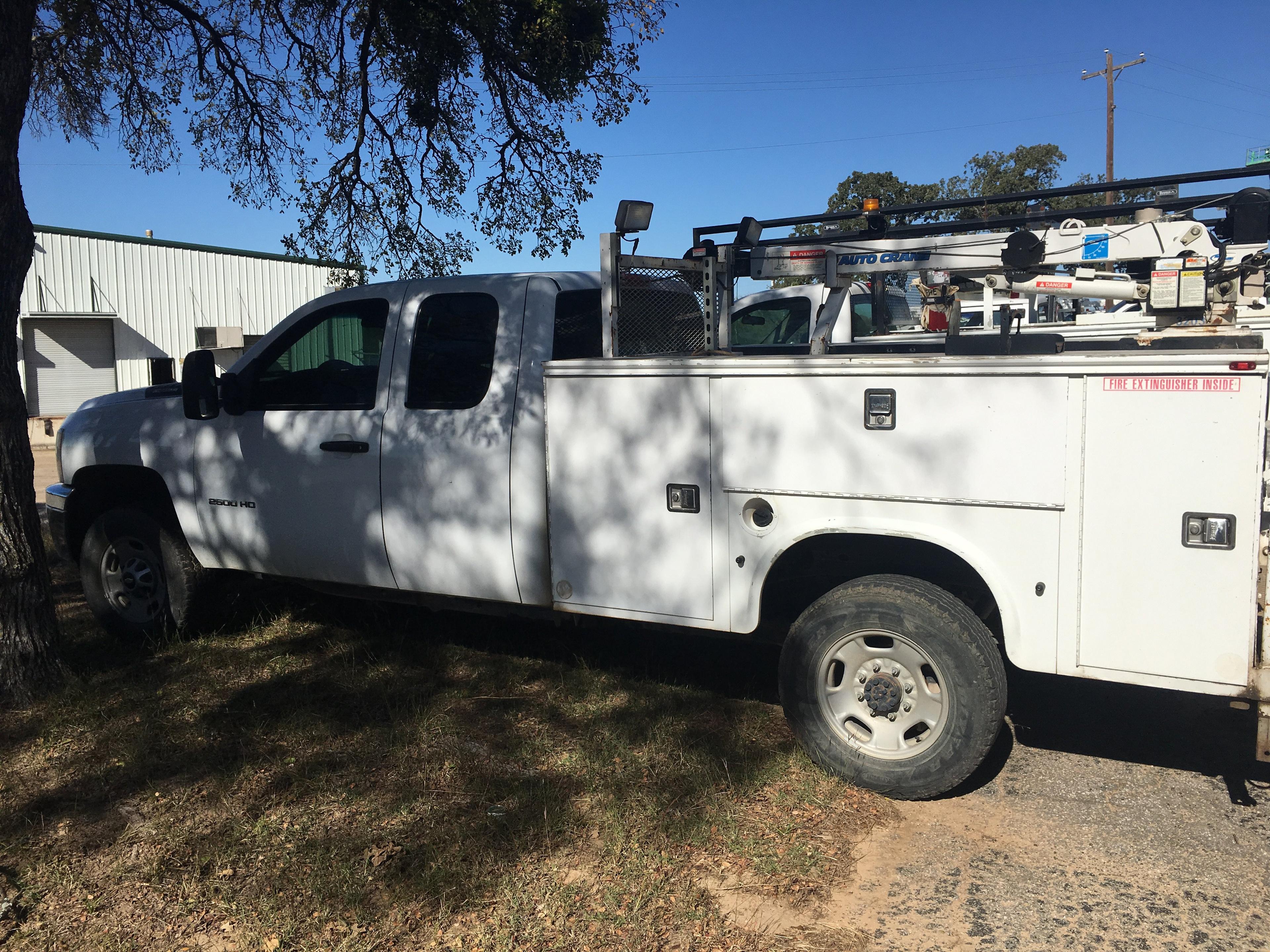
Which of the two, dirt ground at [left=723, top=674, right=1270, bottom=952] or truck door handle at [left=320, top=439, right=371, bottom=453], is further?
truck door handle at [left=320, top=439, right=371, bottom=453]

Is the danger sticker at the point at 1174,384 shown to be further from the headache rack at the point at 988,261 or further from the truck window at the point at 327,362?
the truck window at the point at 327,362

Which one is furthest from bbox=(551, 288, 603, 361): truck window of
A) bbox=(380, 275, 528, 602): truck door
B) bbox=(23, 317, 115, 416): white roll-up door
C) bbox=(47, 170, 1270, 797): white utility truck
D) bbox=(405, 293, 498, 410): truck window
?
bbox=(23, 317, 115, 416): white roll-up door

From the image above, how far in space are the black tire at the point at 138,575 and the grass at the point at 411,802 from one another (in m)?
0.21

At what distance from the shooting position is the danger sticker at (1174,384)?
131 inches

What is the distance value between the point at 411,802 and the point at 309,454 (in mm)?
2086

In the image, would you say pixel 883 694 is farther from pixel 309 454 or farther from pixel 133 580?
pixel 133 580

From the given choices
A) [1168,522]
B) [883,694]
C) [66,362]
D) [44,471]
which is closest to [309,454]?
[883,694]

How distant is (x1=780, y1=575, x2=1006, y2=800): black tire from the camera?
385 centimetres

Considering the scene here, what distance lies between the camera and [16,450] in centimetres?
513

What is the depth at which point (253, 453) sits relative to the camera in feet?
18.3

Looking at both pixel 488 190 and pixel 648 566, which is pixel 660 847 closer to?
pixel 648 566

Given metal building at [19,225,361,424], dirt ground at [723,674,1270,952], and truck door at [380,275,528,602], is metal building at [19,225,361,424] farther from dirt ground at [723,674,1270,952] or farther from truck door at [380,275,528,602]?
dirt ground at [723,674,1270,952]

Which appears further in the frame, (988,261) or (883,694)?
(988,261)

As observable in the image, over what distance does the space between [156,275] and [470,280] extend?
2729 cm
